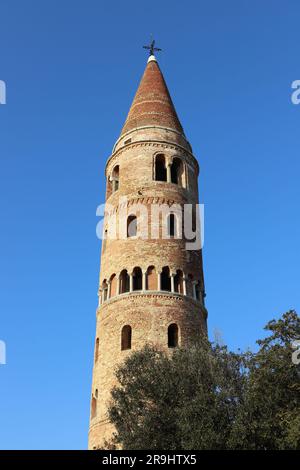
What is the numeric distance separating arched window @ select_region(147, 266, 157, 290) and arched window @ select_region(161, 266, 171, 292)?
0.42 meters

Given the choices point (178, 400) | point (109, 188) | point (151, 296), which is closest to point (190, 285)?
point (151, 296)

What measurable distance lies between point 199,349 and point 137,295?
558cm

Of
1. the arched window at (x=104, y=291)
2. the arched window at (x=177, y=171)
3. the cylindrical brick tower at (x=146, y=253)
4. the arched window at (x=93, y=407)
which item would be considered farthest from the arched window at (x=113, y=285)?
the arched window at (x=177, y=171)

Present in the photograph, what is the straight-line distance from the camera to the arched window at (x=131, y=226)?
24672mm

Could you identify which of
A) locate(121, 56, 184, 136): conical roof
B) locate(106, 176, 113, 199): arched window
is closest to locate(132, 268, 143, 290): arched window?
locate(106, 176, 113, 199): arched window

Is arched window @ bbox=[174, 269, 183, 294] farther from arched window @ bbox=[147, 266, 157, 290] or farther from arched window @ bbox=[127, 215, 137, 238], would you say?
arched window @ bbox=[127, 215, 137, 238]

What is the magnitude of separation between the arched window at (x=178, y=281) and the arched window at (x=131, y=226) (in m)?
2.54

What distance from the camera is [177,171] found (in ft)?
89.3

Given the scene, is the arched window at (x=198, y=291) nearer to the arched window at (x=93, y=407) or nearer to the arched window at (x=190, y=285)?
the arched window at (x=190, y=285)

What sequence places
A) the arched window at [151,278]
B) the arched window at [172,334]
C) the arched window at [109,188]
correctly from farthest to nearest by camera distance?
the arched window at [109,188] → the arched window at [151,278] → the arched window at [172,334]

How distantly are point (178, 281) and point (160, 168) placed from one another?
20.2 ft

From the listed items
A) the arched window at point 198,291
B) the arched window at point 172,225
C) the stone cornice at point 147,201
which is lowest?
the arched window at point 198,291

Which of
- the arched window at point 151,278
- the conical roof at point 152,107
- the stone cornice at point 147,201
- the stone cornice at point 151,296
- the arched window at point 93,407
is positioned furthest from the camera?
the conical roof at point 152,107
